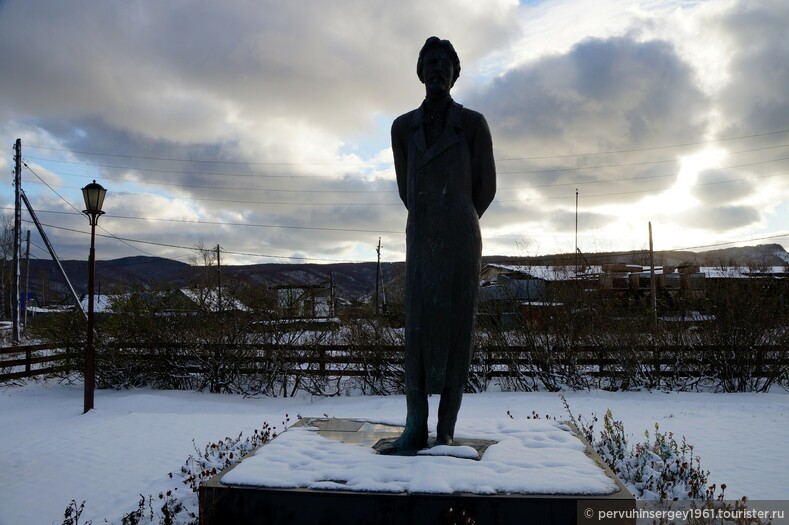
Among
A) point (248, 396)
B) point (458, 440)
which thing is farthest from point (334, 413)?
point (458, 440)

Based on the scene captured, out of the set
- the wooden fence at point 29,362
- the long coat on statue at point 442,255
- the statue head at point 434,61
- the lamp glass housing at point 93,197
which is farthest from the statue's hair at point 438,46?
the wooden fence at point 29,362

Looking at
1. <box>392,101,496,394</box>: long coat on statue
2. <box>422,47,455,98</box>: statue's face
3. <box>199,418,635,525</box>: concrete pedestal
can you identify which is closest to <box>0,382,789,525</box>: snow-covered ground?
<box>392,101,496,394</box>: long coat on statue

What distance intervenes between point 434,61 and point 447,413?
2.88 meters

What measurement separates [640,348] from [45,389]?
50.1ft

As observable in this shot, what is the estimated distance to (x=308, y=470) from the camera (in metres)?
3.96

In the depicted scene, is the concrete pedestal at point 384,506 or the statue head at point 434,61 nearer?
the concrete pedestal at point 384,506

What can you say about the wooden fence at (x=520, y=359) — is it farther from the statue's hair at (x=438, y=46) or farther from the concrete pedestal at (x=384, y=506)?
the concrete pedestal at (x=384, y=506)

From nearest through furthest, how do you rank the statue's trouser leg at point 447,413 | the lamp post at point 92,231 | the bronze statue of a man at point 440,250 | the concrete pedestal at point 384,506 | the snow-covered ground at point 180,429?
the concrete pedestal at point 384,506 < the bronze statue of a man at point 440,250 < the statue's trouser leg at point 447,413 < the snow-covered ground at point 180,429 < the lamp post at point 92,231

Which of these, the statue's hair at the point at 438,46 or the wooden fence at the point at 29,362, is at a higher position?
the statue's hair at the point at 438,46

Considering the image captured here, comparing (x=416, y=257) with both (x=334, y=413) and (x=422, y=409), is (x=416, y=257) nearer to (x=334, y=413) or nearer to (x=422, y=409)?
(x=422, y=409)

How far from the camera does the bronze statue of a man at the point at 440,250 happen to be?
4477 mm

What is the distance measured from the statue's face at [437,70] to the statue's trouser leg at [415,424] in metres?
2.49

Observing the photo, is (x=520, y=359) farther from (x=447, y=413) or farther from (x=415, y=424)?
(x=415, y=424)

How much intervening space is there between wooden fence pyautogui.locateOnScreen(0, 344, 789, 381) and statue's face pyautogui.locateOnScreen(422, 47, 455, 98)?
9.99m
